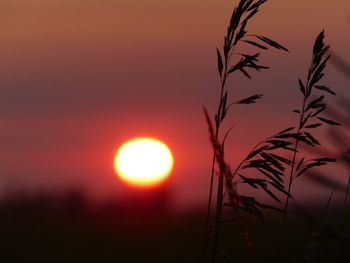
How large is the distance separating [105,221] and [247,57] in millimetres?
15449

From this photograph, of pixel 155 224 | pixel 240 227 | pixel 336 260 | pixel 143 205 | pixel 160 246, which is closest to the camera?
pixel 336 260

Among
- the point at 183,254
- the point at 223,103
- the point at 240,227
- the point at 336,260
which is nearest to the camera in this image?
the point at 336,260

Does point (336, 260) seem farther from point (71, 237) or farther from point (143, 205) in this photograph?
point (143, 205)

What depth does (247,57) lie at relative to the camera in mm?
3465

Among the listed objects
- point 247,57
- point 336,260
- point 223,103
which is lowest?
point 336,260

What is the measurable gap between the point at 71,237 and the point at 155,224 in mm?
2565

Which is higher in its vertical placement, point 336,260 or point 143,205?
point 143,205

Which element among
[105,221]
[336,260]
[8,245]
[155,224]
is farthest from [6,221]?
[336,260]

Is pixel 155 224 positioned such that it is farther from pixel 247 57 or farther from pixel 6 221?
pixel 247 57

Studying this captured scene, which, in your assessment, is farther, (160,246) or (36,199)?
(36,199)

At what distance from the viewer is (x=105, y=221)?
18641 mm

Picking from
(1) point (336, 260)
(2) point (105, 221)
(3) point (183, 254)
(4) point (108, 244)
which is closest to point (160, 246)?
(4) point (108, 244)

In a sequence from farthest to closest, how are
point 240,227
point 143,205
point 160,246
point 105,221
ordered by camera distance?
point 143,205
point 105,221
point 160,246
point 240,227

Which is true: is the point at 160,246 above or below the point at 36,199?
below
